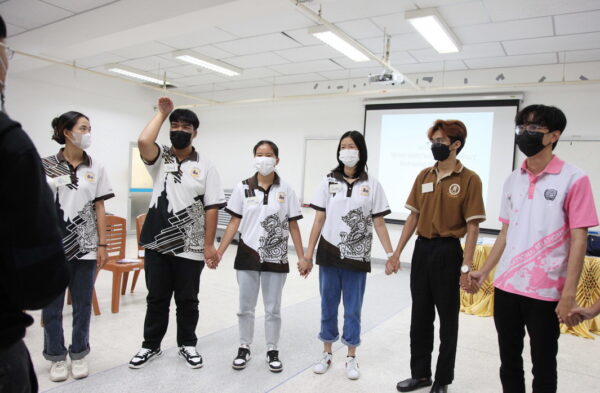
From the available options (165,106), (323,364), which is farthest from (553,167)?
(165,106)

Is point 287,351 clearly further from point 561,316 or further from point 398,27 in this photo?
point 398,27

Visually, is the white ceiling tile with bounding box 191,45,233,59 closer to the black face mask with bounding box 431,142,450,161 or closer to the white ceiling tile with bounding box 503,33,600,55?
the white ceiling tile with bounding box 503,33,600,55

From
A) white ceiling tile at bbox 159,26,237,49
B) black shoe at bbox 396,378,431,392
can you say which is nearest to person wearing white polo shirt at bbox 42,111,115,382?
black shoe at bbox 396,378,431,392

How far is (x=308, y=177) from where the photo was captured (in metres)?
7.29

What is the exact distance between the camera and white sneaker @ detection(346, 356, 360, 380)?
250 cm

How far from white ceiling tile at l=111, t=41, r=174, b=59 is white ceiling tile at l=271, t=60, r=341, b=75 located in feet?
5.41

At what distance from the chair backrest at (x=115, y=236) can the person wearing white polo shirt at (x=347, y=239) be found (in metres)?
2.22

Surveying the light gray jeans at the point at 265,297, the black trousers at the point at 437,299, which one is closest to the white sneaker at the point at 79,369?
the light gray jeans at the point at 265,297

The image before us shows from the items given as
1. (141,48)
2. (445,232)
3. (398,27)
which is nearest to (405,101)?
(398,27)

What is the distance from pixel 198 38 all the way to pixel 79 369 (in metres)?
4.15

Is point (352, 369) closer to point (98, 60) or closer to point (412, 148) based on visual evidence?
point (412, 148)

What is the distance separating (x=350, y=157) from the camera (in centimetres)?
256

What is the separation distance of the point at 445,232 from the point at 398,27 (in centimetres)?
311

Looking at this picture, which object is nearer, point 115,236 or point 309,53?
point 115,236
